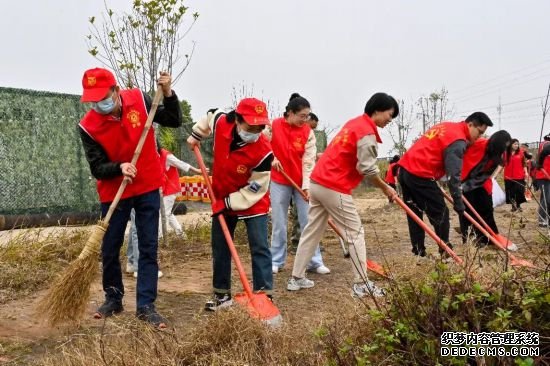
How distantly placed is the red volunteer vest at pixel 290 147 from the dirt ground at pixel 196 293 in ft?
3.25

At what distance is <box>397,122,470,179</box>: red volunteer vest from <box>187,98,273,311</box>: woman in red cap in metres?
2.14

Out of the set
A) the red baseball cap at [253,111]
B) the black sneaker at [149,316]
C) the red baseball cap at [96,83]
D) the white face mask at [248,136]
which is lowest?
the black sneaker at [149,316]

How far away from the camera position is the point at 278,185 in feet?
18.7

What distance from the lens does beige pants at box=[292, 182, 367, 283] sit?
176 inches

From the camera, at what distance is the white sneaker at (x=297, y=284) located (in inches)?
196

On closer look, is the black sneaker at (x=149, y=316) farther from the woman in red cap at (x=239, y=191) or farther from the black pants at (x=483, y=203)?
the black pants at (x=483, y=203)

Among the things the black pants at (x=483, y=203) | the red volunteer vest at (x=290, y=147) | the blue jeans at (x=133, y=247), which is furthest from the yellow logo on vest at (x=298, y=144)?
the black pants at (x=483, y=203)

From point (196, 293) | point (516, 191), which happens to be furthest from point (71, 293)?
point (516, 191)

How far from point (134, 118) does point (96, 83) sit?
0.34m

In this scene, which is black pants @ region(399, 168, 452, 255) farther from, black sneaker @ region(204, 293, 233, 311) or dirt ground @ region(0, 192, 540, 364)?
black sneaker @ region(204, 293, 233, 311)

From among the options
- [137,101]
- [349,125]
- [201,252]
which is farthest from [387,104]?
[201,252]

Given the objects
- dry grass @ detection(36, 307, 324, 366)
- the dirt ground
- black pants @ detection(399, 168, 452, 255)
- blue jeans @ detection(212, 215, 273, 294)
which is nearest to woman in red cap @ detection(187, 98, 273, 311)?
blue jeans @ detection(212, 215, 273, 294)

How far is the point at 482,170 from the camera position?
6.69 metres

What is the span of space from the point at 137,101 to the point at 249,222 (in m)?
1.15
